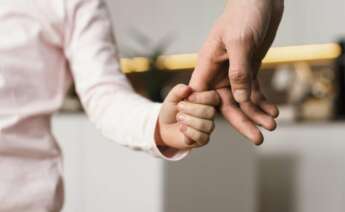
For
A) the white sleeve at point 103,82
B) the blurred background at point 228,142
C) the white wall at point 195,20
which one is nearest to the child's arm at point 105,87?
the white sleeve at point 103,82

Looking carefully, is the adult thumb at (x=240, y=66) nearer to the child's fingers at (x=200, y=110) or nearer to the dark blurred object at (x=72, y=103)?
the child's fingers at (x=200, y=110)

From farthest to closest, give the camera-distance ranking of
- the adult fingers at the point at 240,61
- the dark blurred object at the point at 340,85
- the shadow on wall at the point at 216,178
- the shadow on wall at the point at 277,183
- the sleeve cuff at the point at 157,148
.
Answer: the shadow on wall at the point at 277,183 → the dark blurred object at the point at 340,85 → the shadow on wall at the point at 216,178 → the sleeve cuff at the point at 157,148 → the adult fingers at the point at 240,61

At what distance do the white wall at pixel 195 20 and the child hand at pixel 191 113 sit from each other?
4.00 ft

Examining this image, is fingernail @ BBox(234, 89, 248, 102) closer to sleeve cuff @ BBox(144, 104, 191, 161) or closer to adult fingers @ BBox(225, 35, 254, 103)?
adult fingers @ BBox(225, 35, 254, 103)

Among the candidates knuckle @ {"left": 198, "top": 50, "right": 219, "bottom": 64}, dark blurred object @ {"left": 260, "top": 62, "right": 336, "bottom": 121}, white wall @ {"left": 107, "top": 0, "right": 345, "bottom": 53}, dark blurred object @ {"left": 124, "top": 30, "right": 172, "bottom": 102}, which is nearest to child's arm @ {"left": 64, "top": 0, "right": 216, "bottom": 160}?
knuckle @ {"left": 198, "top": 50, "right": 219, "bottom": 64}

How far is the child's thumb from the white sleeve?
8cm

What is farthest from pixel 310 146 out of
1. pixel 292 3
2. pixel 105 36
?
pixel 105 36

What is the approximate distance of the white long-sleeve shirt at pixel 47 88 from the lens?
0.74 meters

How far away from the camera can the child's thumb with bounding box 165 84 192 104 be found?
56cm

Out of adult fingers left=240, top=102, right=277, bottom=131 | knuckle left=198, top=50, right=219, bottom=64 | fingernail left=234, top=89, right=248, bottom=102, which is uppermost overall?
knuckle left=198, top=50, right=219, bottom=64

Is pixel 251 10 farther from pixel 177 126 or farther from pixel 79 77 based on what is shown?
pixel 79 77

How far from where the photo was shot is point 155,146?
2.18 ft

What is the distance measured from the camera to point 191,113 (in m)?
0.56

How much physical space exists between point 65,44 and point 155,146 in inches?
9.6
